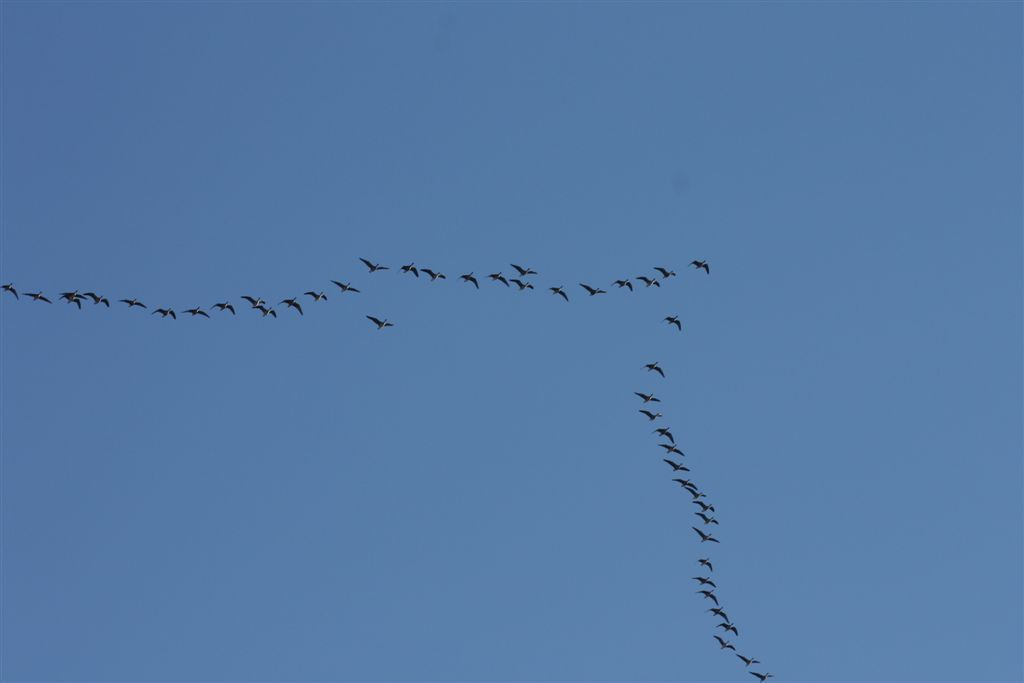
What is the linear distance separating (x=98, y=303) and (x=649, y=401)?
4406 centimetres

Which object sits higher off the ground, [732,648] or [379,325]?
[379,325]

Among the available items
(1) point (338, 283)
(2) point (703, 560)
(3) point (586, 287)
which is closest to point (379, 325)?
(1) point (338, 283)

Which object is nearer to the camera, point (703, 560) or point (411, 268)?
point (411, 268)

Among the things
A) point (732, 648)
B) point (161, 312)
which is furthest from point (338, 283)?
point (732, 648)

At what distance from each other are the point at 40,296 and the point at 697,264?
1998 inches

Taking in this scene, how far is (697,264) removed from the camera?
477 ft

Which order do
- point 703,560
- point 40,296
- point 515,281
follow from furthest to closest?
point 703,560
point 515,281
point 40,296

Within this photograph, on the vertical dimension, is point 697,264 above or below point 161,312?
above

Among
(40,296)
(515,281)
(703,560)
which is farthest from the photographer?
(703,560)

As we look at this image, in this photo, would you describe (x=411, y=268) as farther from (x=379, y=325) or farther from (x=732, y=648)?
(x=732, y=648)

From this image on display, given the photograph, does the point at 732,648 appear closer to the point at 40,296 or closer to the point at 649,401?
the point at 649,401

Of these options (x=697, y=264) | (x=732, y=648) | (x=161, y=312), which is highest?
(x=697, y=264)

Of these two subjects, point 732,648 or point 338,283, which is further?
point 732,648

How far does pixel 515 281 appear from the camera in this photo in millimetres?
143750
